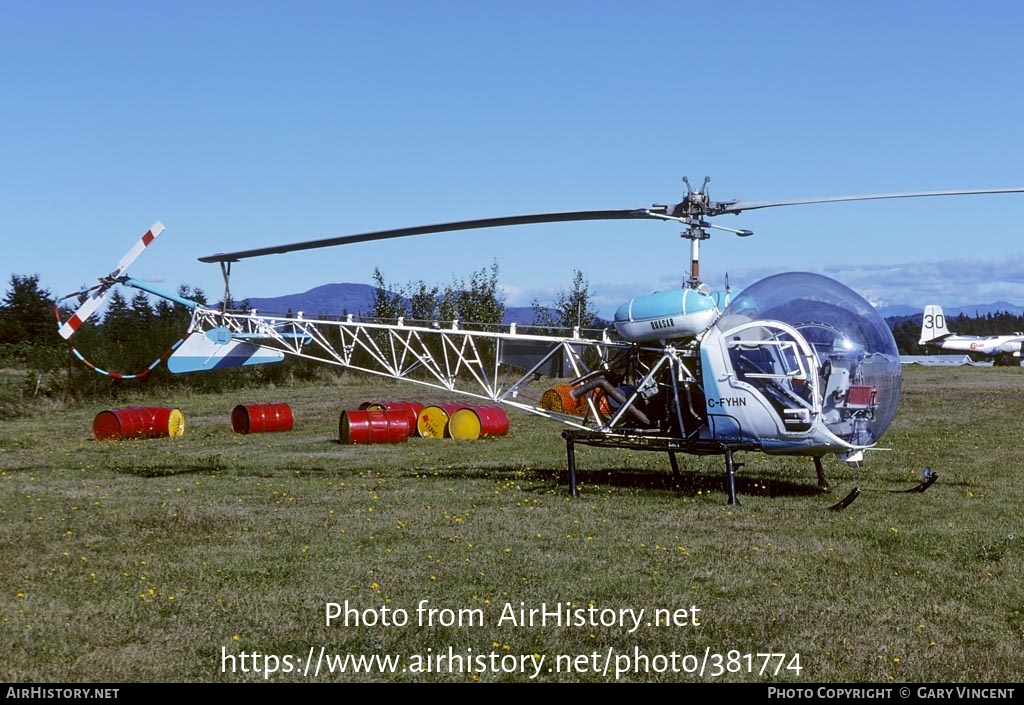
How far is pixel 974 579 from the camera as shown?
840 cm

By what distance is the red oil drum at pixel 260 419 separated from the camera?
2217 centimetres

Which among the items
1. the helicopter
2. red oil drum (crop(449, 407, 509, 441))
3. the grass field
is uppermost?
the helicopter

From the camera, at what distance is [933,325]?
6397 centimetres

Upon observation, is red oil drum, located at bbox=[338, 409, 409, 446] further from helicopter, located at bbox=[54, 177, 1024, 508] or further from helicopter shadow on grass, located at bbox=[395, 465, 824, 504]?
helicopter, located at bbox=[54, 177, 1024, 508]

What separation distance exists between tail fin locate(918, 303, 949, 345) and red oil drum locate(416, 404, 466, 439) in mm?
51211

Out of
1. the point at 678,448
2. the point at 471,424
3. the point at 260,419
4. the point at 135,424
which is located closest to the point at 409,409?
the point at 471,424

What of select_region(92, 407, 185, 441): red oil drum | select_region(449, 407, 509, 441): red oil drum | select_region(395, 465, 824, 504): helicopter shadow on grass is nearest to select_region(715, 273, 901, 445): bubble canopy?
select_region(395, 465, 824, 504): helicopter shadow on grass

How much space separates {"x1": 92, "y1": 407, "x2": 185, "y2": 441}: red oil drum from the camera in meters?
21.0

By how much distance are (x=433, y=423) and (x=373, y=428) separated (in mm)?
1642

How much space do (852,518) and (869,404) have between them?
1297 millimetres

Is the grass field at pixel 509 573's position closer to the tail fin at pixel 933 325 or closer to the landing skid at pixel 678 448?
the landing skid at pixel 678 448

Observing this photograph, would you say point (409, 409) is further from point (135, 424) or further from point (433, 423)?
point (135, 424)

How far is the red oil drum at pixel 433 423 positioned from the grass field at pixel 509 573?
482cm
